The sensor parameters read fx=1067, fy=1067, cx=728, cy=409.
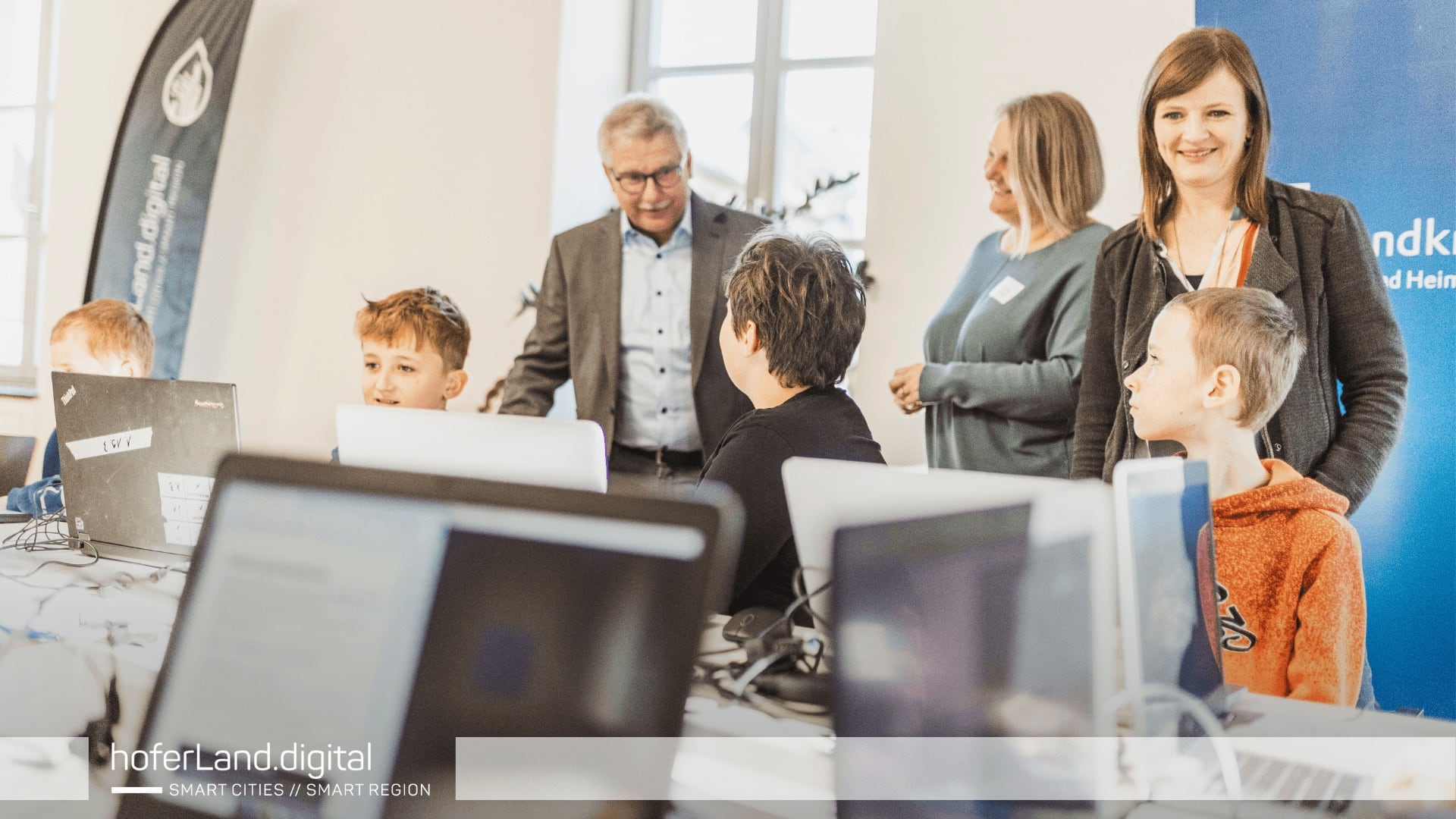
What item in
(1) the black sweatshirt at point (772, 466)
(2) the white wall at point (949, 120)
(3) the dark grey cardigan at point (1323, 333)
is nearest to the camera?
(1) the black sweatshirt at point (772, 466)

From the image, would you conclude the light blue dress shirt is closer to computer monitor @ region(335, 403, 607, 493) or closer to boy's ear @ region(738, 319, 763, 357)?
boy's ear @ region(738, 319, 763, 357)

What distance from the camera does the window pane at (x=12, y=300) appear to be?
5.16 metres

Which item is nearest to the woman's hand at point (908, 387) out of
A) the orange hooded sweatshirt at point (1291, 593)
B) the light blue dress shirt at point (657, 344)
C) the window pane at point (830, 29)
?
the light blue dress shirt at point (657, 344)

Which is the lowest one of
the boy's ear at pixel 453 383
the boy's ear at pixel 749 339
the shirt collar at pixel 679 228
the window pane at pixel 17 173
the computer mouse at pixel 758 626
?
the computer mouse at pixel 758 626

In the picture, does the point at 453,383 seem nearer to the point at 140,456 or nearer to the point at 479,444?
the point at 140,456

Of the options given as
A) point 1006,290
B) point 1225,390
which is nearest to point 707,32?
point 1006,290

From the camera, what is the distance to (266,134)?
4.51m

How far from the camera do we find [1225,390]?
5.64 ft

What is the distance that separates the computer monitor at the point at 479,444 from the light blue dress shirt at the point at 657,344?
1.32m

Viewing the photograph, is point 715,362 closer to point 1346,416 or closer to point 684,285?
point 684,285

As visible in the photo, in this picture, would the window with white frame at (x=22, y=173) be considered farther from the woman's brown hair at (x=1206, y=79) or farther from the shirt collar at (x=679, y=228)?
the woman's brown hair at (x=1206, y=79)

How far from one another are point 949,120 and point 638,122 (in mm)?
1141

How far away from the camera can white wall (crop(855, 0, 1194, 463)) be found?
3.01 metres

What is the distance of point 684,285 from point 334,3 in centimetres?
253
